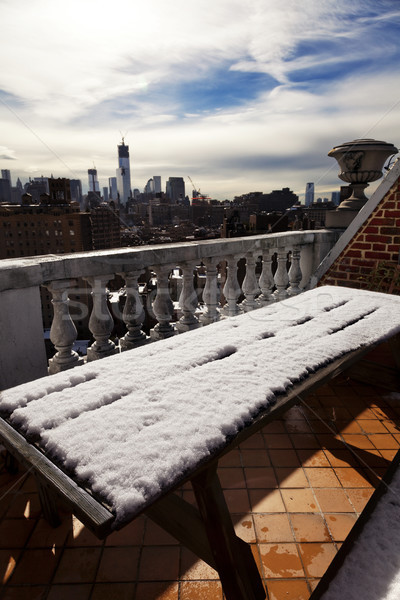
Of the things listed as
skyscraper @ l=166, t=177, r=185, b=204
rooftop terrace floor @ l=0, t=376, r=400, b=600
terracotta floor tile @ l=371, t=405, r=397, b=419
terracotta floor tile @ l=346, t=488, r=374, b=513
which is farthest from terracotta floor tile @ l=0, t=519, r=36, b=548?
skyscraper @ l=166, t=177, r=185, b=204

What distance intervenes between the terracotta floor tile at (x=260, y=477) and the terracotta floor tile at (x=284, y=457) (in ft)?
0.26

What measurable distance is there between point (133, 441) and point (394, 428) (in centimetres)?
228

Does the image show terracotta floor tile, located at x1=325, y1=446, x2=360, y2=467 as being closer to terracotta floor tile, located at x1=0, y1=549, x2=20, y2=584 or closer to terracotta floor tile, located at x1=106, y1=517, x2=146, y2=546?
terracotta floor tile, located at x1=106, y1=517, x2=146, y2=546

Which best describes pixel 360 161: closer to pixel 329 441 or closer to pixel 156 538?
pixel 329 441

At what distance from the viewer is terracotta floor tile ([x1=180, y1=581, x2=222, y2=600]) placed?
1.48 metres

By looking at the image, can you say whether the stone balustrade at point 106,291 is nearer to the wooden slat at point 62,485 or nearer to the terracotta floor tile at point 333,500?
the wooden slat at point 62,485

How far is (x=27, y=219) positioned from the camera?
60375 millimetres

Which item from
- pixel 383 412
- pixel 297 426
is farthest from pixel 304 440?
pixel 383 412

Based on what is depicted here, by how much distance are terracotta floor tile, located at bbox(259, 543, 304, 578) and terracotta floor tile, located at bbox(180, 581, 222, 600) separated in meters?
0.22

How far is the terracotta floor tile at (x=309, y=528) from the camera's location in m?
1.73

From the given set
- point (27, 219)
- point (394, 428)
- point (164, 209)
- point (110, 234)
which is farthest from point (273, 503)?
point (164, 209)

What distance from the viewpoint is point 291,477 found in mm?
2121

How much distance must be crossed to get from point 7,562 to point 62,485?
1.16 m

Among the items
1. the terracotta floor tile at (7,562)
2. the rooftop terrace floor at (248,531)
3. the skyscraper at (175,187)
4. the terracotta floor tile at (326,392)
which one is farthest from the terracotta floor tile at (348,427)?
the skyscraper at (175,187)
